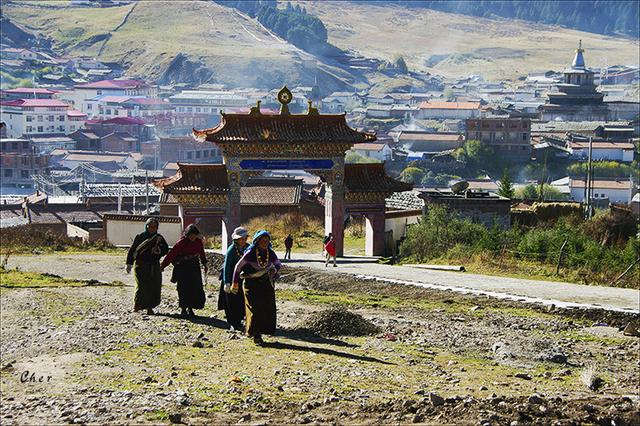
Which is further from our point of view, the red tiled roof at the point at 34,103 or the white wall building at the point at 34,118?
the red tiled roof at the point at 34,103

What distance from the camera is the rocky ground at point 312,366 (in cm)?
1152

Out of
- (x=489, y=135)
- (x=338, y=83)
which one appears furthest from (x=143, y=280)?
(x=338, y=83)

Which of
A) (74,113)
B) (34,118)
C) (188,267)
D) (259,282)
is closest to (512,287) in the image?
(188,267)

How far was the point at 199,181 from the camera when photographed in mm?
33312

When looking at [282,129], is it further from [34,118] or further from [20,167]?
[34,118]

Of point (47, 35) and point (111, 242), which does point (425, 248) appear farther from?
point (47, 35)

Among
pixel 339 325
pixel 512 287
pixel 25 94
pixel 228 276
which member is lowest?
Result: pixel 512 287

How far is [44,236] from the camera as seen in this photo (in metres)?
34.2

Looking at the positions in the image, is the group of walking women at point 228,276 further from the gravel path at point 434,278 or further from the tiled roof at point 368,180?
the tiled roof at point 368,180

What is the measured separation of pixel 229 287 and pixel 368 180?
18.6m

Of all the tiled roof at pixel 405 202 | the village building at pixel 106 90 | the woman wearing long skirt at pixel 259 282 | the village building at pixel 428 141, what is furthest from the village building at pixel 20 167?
the woman wearing long skirt at pixel 259 282

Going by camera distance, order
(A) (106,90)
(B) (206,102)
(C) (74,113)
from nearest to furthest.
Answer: (C) (74,113)
(B) (206,102)
(A) (106,90)

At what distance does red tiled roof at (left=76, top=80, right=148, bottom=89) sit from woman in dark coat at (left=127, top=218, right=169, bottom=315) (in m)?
121

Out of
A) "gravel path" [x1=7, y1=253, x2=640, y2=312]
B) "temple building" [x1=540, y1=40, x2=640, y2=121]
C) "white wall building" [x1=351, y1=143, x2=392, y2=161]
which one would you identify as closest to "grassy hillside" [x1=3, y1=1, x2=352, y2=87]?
"temple building" [x1=540, y1=40, x2=640, y2=121]
